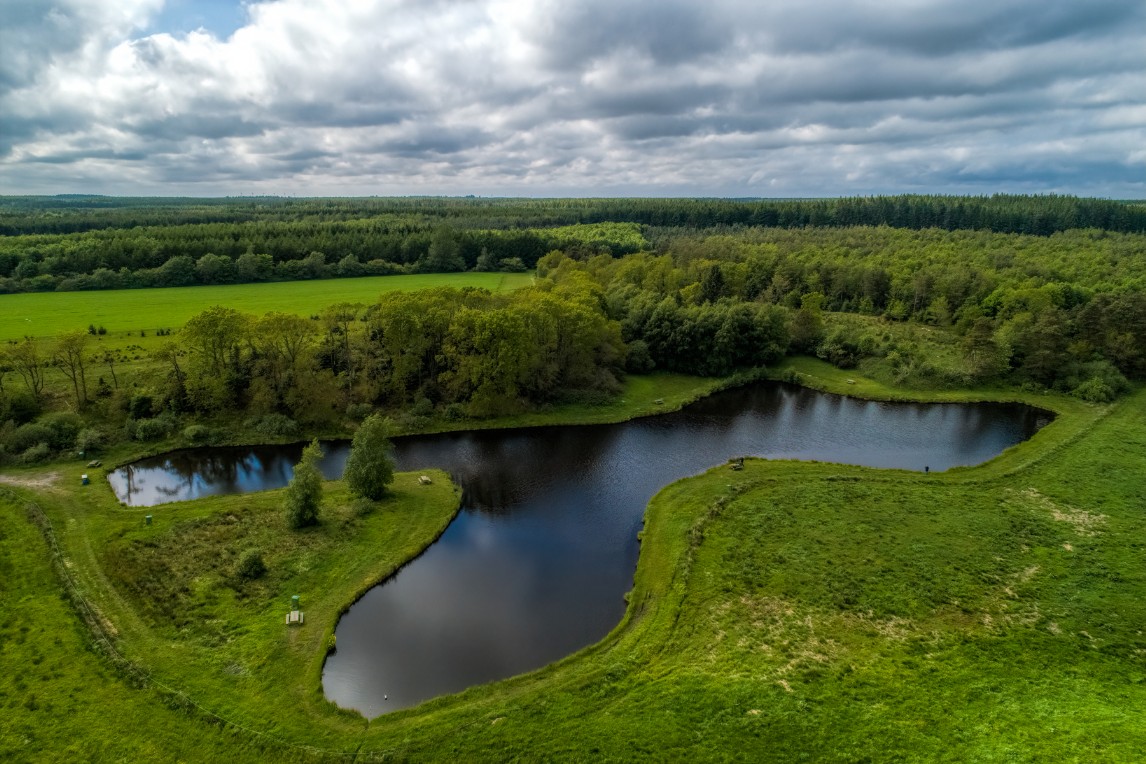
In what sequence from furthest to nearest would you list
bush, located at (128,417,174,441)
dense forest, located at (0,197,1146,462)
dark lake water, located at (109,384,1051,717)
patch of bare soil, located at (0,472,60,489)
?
1. dense forest, located at (0,197,1146,462)
2. bush, located at (128,417,174,441)
3. patch of bare soil, located at (0,472,60,489)
4. dark lake water, located at (109,384,1051,717)

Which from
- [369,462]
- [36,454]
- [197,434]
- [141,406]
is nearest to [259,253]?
[141,406]

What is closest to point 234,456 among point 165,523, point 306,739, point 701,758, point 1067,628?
point 165,523

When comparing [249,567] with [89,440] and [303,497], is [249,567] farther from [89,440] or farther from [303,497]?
[89,440]

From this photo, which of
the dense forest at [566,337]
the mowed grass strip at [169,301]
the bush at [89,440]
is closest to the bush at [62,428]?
the dense forest at [566,337]

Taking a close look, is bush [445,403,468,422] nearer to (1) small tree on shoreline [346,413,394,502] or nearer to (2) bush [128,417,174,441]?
(1) small tree on shoreline [346,413,394,502]

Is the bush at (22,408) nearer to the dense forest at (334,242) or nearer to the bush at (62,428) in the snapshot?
the bush at (62,428)

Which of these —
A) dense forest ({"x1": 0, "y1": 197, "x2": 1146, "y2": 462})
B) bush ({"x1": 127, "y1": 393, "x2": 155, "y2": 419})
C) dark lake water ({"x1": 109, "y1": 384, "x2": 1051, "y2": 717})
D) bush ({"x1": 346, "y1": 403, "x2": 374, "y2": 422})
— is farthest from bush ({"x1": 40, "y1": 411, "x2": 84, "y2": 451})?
bush ({"x1": 346, "y1": 403, "x2": 374, "y2": 422})

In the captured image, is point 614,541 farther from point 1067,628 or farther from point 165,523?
point 165,523
